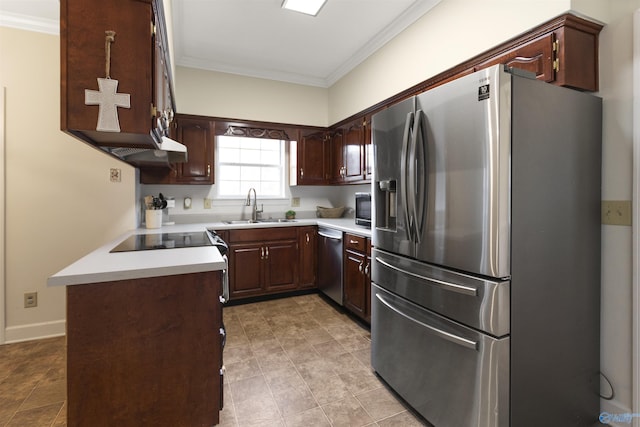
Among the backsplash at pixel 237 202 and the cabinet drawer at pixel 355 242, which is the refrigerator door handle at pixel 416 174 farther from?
the backsplash at pixel 237 202

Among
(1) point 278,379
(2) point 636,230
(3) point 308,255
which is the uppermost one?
(2) point 636,230

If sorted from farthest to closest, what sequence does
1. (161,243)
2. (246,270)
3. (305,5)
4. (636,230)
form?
(246,270)
(305,5)
(161,243)
(636,230)

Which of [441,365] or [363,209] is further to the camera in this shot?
[363,209]

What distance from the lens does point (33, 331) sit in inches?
105

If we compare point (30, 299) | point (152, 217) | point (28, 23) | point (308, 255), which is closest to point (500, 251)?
point (308, 255)

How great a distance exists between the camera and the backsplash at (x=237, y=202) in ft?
12.2

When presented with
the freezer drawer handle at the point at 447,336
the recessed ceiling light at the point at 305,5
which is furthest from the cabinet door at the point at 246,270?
the recessed ceiling light at the point at 305,5

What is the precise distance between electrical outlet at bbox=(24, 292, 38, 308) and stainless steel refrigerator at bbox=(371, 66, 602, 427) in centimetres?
307

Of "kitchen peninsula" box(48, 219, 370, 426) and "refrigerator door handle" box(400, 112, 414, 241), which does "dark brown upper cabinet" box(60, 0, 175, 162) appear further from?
"refrigerator door handle" box(400, 112, 414, 241)

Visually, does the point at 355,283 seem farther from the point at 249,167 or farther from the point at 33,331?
the point at 33,331

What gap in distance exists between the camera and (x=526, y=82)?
136cm

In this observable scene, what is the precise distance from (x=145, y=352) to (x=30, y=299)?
2.08 m

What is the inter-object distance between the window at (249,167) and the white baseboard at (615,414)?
3568mm

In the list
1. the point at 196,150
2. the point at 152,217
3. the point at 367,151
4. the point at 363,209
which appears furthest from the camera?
the point at 196,150
